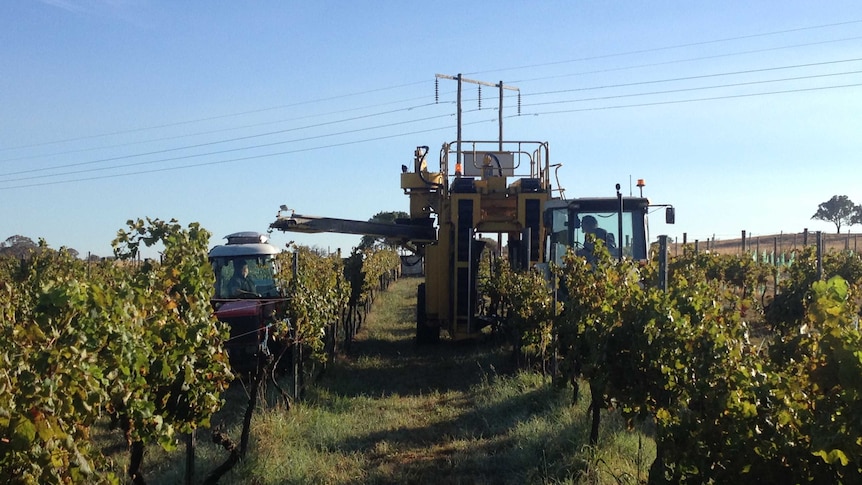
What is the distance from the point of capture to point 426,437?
808 centimetres

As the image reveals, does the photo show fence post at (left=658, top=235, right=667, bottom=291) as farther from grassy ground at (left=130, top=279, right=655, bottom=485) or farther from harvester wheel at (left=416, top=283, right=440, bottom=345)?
harvester wheel at (left=416, top=283, right=440, bottom=345)

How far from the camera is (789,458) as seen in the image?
10.5ft

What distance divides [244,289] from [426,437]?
14.0 ft

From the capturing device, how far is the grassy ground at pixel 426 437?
6.41 metres

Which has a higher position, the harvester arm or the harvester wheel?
the harvester arm

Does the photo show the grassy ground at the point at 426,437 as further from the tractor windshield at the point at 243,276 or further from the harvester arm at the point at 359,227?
the harvester arm at the point at 359,227

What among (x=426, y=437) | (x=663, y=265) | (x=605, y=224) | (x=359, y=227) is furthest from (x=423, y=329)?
(x=663, y=265)

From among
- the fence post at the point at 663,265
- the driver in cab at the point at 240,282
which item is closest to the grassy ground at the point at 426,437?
the fence post at the point at 663,265

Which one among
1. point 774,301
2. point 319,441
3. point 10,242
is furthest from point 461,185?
point 10,242

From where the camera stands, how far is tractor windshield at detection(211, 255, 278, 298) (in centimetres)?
1116

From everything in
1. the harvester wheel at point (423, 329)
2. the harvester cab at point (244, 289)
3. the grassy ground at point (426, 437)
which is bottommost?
the grassy ground at point (426, 437)

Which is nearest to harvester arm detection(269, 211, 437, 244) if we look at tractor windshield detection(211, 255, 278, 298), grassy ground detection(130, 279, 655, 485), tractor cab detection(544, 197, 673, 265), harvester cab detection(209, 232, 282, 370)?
harvester cab detection(209, 232, 282, 370)

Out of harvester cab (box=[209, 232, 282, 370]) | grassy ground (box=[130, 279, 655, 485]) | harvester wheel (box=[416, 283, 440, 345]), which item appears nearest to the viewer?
grassy ground (box=[130, 279, 655, 485])

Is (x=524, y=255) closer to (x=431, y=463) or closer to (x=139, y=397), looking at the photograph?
(x=431, y=463)
